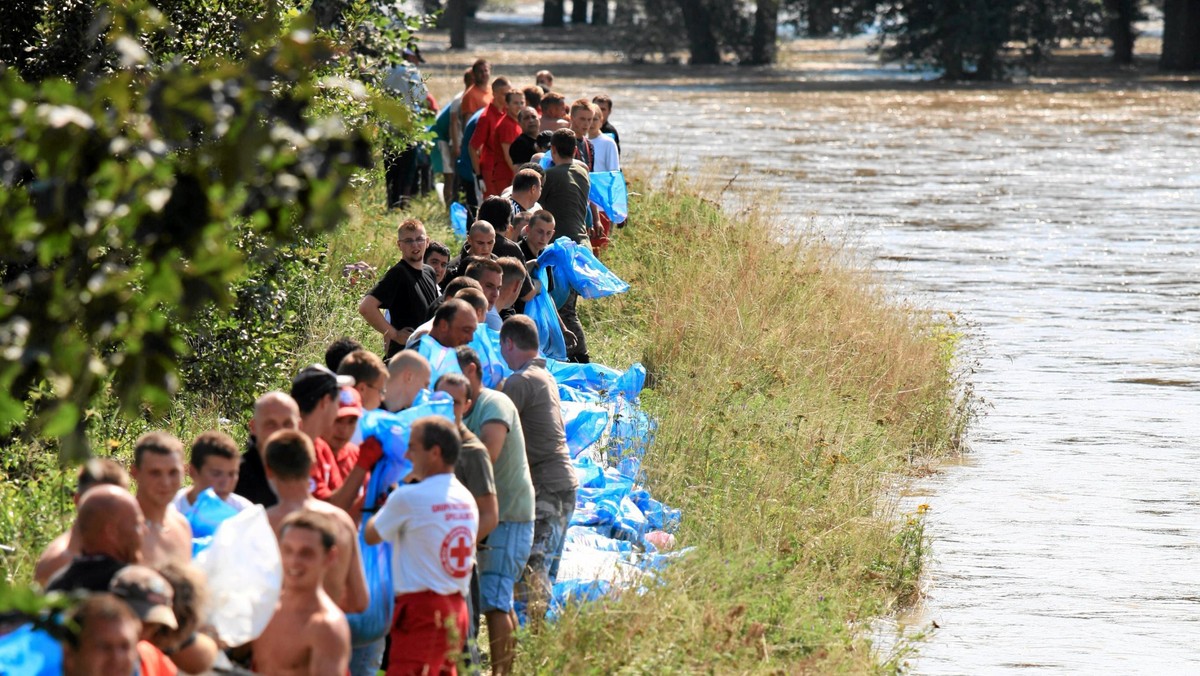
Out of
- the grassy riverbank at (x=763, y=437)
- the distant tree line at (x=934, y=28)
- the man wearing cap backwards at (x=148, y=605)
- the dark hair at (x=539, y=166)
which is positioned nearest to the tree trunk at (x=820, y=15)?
the distant tree line at (x=934, y=28)

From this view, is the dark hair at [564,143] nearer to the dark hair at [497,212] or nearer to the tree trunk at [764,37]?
the dark hair at [497,212]

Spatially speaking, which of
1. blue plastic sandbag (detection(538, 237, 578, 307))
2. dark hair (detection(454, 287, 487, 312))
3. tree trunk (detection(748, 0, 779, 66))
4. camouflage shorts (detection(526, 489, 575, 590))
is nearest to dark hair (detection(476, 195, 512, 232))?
blue plastic sandbag (detection(538, 237, 578, 307))

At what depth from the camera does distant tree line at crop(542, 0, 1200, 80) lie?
4888cm

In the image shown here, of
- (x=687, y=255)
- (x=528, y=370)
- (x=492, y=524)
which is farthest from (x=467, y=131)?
(x=492, y=524)

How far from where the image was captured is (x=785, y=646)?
7.36 meters

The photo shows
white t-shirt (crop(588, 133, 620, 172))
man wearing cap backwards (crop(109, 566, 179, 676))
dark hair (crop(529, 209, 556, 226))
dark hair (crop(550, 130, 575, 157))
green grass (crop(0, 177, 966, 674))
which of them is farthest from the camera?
white t-shirt (crop(588, 133, 620, 172))

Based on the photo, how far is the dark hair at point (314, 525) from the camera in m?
4.96

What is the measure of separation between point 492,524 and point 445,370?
3.75 feet

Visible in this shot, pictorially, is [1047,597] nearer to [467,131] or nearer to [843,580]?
[843,580]

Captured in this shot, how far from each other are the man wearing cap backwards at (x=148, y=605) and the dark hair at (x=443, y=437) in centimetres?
127

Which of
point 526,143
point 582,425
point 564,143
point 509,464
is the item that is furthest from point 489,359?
point 526,143

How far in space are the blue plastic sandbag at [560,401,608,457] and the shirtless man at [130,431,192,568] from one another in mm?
3854

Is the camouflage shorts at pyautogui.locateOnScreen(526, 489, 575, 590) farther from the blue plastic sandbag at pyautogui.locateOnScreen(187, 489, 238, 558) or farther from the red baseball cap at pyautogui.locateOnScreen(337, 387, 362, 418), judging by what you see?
the blue plastic sandbag at pyautogui.locateOnScreen(187, 489, 238, 558)

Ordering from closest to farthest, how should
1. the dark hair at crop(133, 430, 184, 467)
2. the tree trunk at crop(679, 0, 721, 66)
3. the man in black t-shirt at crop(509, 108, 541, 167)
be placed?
the dark hair at crop(133, 430, 184, 467) < the man in black t-shirt at crop(509, 108, 541, 167) < the tree trunk at crop(679, 0, 721, 66)
